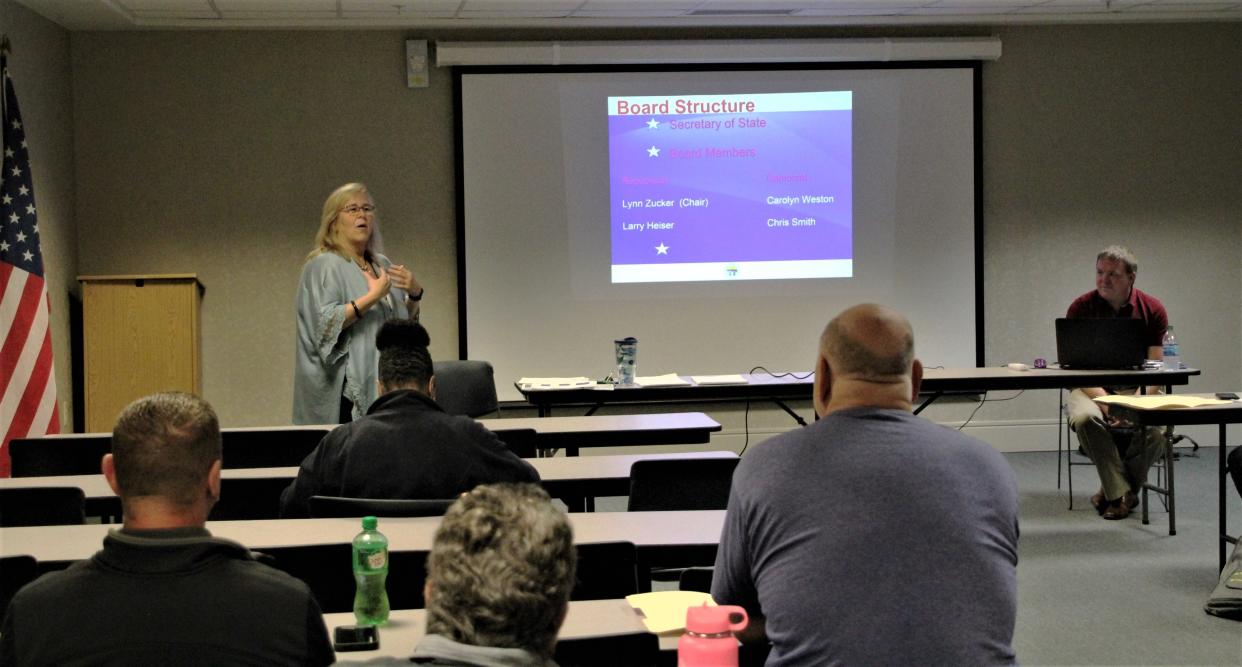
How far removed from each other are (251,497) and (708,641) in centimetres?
211

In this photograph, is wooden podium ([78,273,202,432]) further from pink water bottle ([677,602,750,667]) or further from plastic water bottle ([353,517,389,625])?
pink water bottle ([677,602,750,667])

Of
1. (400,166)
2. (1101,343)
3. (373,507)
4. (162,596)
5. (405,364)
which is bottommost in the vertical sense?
(373,507)

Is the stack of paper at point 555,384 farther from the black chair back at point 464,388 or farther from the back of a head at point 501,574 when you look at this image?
the back of a head at point 501,574

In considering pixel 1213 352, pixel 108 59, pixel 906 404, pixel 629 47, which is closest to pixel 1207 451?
pixel 1213 352

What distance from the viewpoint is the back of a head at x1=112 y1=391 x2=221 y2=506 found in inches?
68.6

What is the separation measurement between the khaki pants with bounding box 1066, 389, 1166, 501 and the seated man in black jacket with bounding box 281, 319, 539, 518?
408cm

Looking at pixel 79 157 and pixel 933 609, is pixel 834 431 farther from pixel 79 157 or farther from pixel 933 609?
pixel 79 157

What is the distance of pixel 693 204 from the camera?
25.7 feet

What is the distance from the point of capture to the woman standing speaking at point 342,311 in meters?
4.70

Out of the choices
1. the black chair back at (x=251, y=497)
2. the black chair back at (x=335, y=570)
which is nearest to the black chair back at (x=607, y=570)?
the black chair back at (x=335, y=570)

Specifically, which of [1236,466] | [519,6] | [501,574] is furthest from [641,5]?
[501,574]

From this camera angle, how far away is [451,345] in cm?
791

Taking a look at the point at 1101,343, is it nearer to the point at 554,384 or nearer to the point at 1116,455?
the point at 1116,455

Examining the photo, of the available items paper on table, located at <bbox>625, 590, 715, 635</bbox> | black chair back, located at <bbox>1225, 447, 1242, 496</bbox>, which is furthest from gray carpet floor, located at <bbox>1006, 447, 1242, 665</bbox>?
paper on table, located at <bbox>625, 590, 715, 635</bbox>
